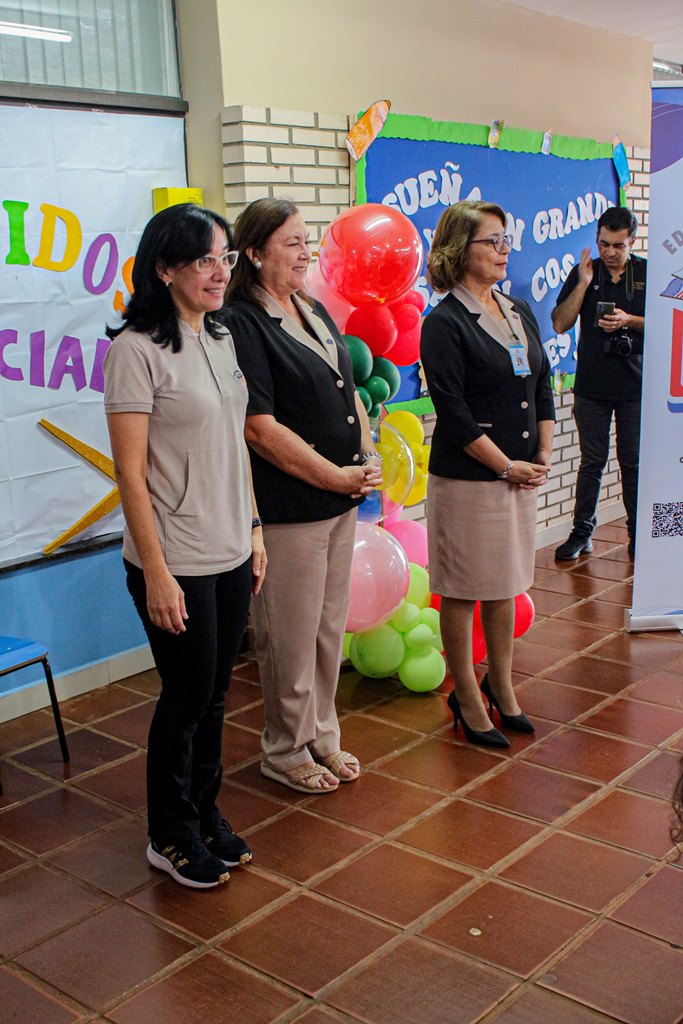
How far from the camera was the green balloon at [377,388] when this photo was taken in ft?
12.5

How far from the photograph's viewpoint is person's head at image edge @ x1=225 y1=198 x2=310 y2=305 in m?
2.90

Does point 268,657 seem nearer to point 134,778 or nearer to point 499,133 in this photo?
point 134,778

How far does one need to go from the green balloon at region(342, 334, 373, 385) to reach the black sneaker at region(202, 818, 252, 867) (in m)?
1.57

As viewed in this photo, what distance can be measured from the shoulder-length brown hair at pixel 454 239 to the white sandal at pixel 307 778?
147cm

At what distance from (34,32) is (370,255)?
4.38 feet

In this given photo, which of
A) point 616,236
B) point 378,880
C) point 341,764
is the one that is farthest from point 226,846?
point 616,236

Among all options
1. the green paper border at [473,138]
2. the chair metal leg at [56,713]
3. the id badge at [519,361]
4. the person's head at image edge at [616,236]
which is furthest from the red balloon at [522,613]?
the person's head at image edge at [616,236]

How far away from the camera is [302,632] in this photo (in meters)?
3.06

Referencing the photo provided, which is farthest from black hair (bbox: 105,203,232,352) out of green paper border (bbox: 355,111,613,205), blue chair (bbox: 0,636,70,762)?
green paper border (bbox: 355,111,613,205)

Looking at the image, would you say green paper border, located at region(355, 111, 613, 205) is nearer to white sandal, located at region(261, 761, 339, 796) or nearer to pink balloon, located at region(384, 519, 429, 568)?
pink balloon, located at region(384, 519, 429, 568)

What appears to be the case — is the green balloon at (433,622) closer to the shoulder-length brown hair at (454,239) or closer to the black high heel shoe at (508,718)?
the black high heel shoe at (508,718)

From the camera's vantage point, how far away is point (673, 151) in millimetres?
4039

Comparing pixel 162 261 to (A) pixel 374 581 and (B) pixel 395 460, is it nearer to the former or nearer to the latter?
(A) pixel 374 581

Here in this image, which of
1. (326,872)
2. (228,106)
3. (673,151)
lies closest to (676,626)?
(673,151)
